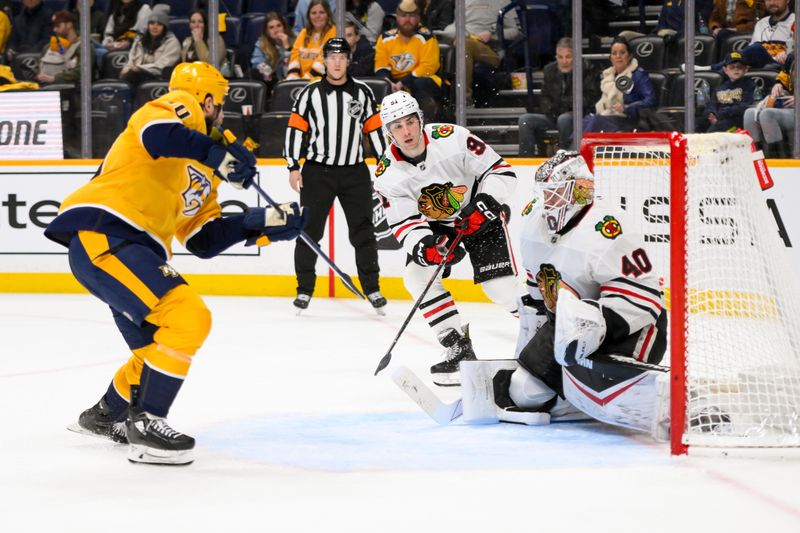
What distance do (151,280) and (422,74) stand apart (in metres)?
4.19

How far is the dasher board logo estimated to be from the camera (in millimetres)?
7246

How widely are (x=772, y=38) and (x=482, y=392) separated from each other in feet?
12.1

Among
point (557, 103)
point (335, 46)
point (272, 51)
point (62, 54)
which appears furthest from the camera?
point (62, 54)

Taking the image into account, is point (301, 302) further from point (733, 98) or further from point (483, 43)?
point (733, 98)

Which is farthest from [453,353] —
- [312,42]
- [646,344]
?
[312,42]

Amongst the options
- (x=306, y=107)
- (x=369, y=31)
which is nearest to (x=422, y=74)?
(x=369, y=31)

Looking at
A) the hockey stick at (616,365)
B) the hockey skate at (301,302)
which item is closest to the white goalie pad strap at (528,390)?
the hockey stick at (616,365)

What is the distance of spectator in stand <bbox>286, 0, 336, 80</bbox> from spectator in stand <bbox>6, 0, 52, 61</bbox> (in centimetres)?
168

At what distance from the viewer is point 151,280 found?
9.64 ft

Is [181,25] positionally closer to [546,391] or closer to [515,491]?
[546,391]

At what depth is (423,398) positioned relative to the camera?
349cm

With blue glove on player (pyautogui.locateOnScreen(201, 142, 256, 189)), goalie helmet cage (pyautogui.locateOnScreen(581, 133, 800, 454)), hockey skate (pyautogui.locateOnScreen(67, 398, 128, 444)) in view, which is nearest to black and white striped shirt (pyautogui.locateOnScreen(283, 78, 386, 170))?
goalie helmet cage (pyautogui.locateOnScreen(581, 133, 800, 454))

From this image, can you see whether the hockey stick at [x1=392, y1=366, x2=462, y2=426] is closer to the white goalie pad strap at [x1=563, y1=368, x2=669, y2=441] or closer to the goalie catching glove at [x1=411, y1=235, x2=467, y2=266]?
the white goalie pad strap at [x1=563, y1=368, x2=669, y2=441]

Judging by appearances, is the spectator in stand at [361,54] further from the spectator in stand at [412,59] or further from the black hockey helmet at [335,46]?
the black hockey helmet at [335,46]
